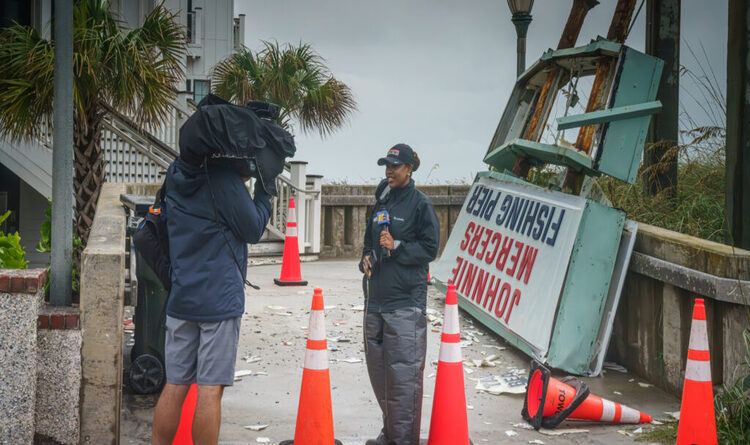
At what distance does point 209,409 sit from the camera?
3.54 meters

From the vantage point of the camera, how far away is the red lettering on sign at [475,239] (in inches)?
318

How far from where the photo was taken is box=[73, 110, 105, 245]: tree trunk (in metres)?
9.19

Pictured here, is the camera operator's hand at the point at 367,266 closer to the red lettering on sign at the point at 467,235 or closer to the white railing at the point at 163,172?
the red lettering on sign at the point at 467,235

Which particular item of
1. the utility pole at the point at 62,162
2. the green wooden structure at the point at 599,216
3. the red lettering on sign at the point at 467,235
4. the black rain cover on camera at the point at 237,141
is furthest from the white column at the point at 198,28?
the black rain cover on camera at the point at 237,141

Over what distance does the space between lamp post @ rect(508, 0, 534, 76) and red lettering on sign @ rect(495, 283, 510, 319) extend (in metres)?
5.27

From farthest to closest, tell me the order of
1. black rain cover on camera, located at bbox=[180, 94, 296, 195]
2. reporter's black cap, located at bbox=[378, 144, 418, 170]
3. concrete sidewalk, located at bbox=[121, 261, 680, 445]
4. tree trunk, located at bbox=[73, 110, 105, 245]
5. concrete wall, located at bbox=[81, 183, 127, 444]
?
tree trunk, located at bbox=[73, 110, 105, 245] → concrete sidewalk, located at bbox=[121, 261, 680, 445] → reporter's black cap, located at bbox=[378, 144, 418, 170] → concrete wall, located at bbox=[81, 183, 127, 444] → black rain cover on camera, located at bbox=[180, 94, 296, 195]

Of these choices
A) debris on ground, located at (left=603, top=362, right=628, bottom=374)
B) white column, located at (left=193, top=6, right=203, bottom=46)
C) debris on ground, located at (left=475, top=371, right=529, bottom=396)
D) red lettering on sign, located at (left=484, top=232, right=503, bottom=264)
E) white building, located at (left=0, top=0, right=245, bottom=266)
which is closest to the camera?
debris on ground, located at (left=475, top=371, right=529, bottom=396)

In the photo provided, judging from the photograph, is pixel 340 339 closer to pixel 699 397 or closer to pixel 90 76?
pixel 699 397

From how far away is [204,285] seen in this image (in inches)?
142

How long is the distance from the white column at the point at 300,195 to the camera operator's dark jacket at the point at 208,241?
32.5 ft

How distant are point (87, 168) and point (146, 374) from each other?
15.2 ft

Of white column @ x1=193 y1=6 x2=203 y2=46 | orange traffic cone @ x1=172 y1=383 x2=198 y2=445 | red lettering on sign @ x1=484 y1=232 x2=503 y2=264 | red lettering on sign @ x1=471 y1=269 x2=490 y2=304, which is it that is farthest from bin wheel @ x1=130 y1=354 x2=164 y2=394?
white column @ x1=193 y1=6 x2=203 y2=46

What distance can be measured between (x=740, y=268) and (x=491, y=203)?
331cm

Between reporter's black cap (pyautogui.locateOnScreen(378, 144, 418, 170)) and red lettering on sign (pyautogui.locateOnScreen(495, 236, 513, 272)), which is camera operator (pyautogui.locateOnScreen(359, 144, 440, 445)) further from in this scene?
red lettering on sign (pyautogui.locateOnScreen(495, 236, 513, 272))
